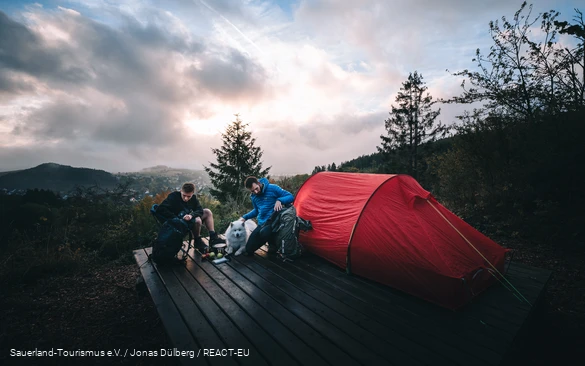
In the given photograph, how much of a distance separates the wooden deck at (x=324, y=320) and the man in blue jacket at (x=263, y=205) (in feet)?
2.51

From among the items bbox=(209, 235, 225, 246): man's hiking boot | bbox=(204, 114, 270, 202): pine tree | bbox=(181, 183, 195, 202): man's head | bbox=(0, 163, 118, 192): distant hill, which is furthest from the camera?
bbox=(0, 163, 118, 192): distant hill

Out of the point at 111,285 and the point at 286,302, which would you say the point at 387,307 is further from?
the point at 111,285

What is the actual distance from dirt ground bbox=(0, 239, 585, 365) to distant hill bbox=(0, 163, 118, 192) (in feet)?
61.5

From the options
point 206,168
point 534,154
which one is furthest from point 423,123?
point 206,168

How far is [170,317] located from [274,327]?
3.43ft

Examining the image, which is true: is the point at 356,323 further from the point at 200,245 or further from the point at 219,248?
the point at 200,245

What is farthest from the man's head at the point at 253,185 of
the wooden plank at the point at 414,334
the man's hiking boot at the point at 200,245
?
the wooden plank at the point at 414,334

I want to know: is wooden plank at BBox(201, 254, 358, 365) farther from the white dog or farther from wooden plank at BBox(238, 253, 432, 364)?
the white dog

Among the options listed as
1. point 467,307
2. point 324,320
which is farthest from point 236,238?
point 467,307

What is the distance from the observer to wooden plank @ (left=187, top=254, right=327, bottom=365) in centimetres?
175

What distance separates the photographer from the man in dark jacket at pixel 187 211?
3787 millimetres

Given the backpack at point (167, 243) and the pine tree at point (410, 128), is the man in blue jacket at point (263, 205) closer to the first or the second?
the backpack at point (167, 243)

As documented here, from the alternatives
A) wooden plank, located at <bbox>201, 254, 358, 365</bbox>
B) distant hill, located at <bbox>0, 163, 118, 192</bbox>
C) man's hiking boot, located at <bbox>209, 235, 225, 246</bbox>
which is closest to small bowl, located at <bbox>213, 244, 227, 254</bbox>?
man's hiking boot, located at <bbox>209, 235, 225, 246</bbox>

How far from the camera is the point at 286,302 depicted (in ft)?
8.26
